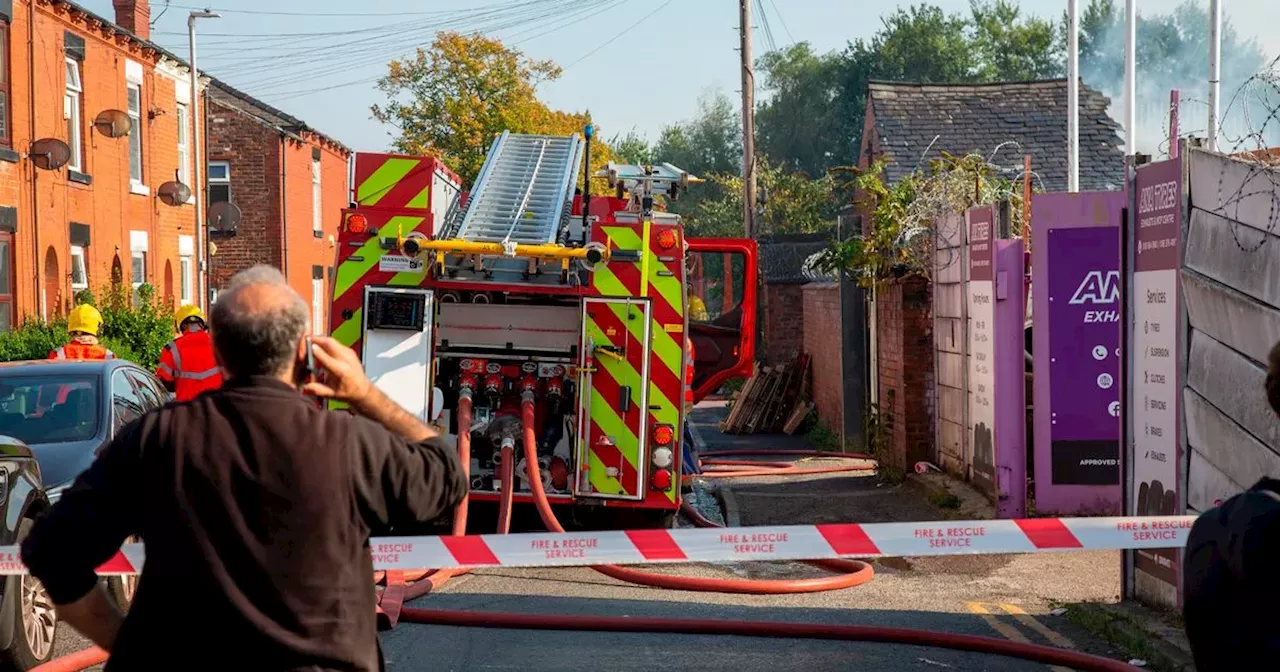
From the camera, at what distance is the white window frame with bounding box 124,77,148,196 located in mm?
28906

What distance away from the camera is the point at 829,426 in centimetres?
2325

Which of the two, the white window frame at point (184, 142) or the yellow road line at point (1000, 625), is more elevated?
the white window frame at point (184, 142)

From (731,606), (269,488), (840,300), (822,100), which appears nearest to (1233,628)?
(269,488)

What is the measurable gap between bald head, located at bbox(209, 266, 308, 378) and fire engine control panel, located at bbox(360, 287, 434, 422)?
7.34m

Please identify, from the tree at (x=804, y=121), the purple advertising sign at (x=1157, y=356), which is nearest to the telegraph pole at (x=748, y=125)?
the purple advertising sign at (x=1157, y=356)

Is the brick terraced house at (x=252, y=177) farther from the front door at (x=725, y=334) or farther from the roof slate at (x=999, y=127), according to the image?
the front door at (x=725, y=334)

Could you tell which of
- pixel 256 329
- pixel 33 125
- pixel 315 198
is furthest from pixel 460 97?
pixel 256 329

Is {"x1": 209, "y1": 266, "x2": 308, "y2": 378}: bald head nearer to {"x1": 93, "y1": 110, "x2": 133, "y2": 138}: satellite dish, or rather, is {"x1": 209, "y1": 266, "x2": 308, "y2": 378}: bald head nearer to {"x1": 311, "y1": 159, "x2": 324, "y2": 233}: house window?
{"x1": 93, "y1": 110, "x2": 133, "y2": 138}: satellite dish

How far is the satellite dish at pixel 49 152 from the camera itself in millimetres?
22656

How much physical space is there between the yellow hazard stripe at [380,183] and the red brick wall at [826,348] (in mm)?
11033

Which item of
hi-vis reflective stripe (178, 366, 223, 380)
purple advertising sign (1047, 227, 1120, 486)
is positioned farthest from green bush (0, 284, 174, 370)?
purple advertising sign (1047, 227, 1120, 486)

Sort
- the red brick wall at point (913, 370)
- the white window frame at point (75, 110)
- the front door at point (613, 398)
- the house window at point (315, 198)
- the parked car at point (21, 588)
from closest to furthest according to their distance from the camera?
the parked car at point (21, 588), the front door at point (613, 398), the red brick wall at point (913, 370), the white window frame at point (75, 110), the house window at point (315, 198)

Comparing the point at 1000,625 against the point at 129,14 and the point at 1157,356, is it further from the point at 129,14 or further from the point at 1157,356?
the point at 129,14

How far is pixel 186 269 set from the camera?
109ft
